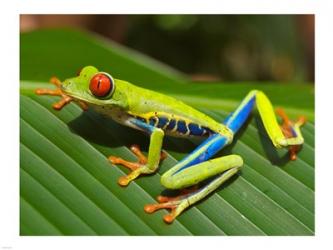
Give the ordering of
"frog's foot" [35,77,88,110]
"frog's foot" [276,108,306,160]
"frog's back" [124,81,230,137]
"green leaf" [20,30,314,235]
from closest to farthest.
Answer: "green leaf" [20,30,314,235]
"frog's back" [124,81,230,137]
"frog's foot" [35,77,88,110]
"frog's foot" [276,108,306,160]

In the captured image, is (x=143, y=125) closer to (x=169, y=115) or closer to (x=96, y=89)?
(x=169, y=115)

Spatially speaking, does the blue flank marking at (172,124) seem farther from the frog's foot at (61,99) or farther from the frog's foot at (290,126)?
the frog's foot at (290,126)

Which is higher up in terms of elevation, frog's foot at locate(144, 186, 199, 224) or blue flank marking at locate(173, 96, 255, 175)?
blue flank marking at locate(173, 96, 255, 175)

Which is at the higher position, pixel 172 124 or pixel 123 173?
pixel 172 124

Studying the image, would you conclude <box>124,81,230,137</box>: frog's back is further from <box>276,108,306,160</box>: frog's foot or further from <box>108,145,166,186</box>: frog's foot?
<box>276,108,306,160</box>: frog's foot

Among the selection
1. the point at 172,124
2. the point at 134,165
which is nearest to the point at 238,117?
the point at 172,124

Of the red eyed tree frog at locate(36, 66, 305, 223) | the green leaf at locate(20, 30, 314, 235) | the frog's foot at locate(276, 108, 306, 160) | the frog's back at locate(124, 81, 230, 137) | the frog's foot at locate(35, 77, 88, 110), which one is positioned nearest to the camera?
the green leaf at locate(20, 30, 314, 235)

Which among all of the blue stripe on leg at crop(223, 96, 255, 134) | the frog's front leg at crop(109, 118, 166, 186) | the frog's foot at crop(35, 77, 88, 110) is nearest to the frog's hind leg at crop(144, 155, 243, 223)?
the frog's front leg at crop(109, 118, 166, 186)
